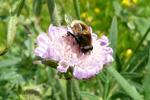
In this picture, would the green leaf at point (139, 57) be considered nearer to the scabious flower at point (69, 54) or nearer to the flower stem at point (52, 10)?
the scabious flower at point (69, 54)

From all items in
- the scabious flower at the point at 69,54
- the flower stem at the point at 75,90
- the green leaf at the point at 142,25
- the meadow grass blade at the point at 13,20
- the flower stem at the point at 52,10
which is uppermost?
the green leaf at the point at 142,25

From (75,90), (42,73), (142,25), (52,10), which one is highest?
(142,25)

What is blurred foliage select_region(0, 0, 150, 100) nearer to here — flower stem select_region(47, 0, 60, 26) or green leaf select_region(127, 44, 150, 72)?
green leaf select_region(127, 44, 150, 72)

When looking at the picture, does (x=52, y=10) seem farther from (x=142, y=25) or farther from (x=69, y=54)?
(x=142, y=25)

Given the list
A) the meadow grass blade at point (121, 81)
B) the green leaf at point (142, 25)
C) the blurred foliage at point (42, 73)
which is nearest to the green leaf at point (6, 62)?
the blurred foliage at point (42, 73)

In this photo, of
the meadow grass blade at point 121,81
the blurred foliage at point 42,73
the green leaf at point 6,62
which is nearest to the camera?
the meadow grass blade at point 121,81

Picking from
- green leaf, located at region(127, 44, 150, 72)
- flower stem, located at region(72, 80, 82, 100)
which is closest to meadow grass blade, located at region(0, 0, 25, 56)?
flower stem, located at region(72, 80, 82, 100)

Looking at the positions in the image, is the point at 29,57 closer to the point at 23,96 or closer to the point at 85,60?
the point at 23,96

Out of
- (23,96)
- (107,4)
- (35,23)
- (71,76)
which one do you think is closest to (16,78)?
(23,96)

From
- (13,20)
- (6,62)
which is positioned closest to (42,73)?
(6,62)
